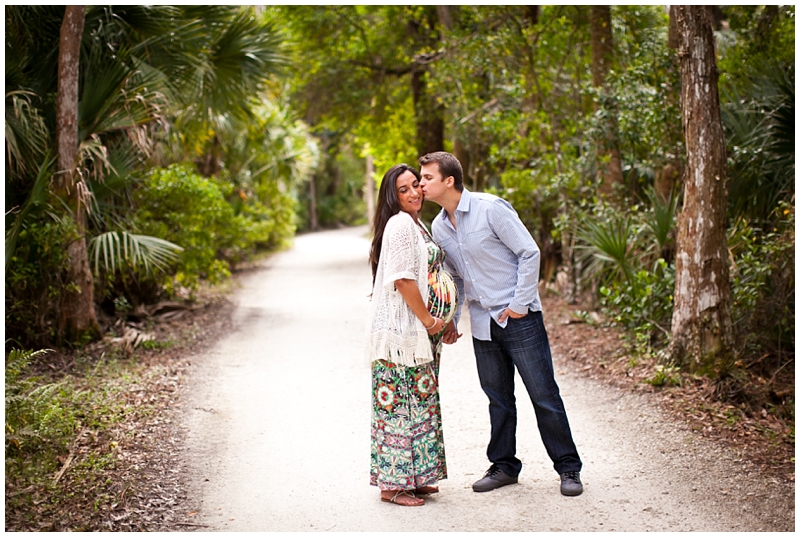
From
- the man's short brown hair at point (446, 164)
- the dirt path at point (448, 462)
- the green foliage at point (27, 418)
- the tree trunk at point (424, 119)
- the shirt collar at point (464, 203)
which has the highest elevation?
the tree trunk at point (424, 119)

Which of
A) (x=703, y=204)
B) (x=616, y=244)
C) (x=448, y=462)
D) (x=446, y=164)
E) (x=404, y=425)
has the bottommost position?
(x=448, y=462)

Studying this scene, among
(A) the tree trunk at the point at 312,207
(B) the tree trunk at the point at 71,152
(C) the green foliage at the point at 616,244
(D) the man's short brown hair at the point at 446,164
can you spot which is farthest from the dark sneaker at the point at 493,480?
(A) the tree trunk at the point at 312,207

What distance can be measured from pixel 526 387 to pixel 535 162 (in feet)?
23.9

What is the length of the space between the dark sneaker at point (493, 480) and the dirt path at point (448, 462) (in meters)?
0.05

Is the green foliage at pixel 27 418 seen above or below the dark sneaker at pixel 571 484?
above

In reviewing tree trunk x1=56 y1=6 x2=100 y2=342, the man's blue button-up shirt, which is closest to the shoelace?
the man's blue button-up shirt

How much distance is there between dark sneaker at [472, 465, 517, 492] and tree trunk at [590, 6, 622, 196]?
6.06 m

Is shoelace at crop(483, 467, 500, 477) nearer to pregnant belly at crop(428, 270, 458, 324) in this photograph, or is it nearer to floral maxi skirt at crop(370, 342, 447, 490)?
floral maxi skirt at crop(370, 342, 447, 490)

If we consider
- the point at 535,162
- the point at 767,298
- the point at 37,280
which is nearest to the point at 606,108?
the point at 535,162

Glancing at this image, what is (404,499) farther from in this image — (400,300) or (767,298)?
(767,298)

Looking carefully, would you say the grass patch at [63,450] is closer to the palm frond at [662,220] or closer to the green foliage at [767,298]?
the palm frond at [662,220]

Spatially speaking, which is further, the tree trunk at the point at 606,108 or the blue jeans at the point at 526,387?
the tree trunk at the point at 606,108

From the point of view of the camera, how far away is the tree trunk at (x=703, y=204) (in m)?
6.53

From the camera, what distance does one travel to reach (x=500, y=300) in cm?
431
